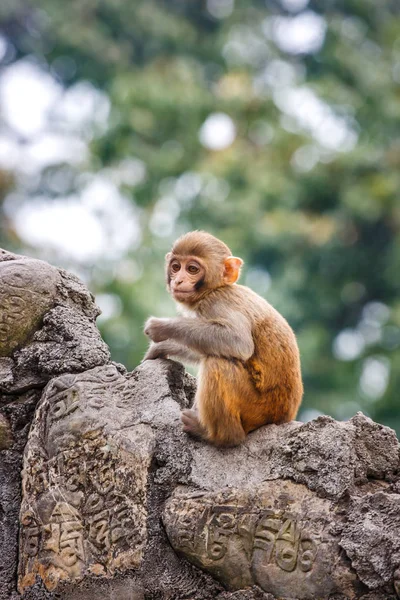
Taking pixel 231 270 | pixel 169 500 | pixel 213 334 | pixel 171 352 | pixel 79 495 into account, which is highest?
pixel 231 270

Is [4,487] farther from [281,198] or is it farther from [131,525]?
[281,198]

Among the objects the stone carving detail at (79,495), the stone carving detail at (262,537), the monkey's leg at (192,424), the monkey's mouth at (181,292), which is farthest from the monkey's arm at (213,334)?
the stone carving detail at (262,537)

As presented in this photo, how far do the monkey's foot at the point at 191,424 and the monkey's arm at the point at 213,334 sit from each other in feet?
1.24

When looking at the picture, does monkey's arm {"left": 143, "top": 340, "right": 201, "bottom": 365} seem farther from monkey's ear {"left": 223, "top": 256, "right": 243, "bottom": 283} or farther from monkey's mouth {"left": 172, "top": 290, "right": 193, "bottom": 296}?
monkey's ear {"left": 223, "top": 256, "right": 243, "bottom": 283}

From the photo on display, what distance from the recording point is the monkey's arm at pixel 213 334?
16.4 feet

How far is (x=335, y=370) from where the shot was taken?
14.7 m

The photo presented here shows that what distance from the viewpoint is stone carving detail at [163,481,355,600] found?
4.24m

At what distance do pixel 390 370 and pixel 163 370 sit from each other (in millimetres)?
9727

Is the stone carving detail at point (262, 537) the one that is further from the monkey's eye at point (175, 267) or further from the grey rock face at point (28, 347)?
the monkey's eye at point (175, 267)

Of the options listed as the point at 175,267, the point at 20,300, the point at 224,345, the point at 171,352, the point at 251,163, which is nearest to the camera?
the point at 224,345

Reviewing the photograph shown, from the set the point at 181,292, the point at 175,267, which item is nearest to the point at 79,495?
the point at 181,292

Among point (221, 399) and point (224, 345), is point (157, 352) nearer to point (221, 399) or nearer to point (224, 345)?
point (224, 345)

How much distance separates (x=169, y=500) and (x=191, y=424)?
16.3 inches

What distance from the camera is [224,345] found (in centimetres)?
499
